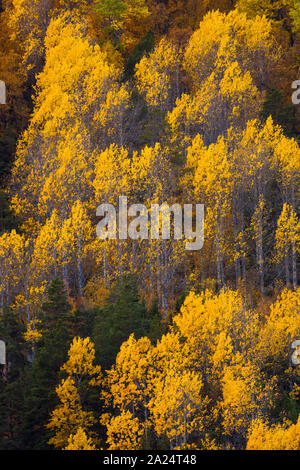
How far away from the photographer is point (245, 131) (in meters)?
55.7

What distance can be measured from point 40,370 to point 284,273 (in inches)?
694

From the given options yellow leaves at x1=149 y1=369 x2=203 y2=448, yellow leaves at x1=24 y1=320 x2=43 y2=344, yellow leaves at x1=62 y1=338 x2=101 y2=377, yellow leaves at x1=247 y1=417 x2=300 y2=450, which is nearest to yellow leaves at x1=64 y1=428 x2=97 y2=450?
yellow leaves at x1=149 y1=369 x2=203 y2=448

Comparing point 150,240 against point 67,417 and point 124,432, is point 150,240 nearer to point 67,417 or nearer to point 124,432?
point 67,417

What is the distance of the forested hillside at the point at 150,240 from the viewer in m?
38.3

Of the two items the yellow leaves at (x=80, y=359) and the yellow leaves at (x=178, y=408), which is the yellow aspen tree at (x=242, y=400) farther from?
the yellow leaves at (x=80, y=359)

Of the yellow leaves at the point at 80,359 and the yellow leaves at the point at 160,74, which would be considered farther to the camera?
the yellow leaves at the point at 160,74

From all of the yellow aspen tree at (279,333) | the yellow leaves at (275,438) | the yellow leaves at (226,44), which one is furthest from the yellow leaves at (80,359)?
the yellow leaves at (226,44)

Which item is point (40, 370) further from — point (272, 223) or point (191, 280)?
point (272, 223)

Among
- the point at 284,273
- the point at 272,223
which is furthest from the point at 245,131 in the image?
the point at 284,273

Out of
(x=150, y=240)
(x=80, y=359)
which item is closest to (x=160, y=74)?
(x=150, y=240)

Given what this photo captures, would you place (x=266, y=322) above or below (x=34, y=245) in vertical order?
below

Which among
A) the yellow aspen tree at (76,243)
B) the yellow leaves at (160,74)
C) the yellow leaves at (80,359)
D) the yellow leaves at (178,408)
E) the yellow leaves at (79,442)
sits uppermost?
the yellow leaves at (160,74)

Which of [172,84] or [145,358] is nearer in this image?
[145,358]
